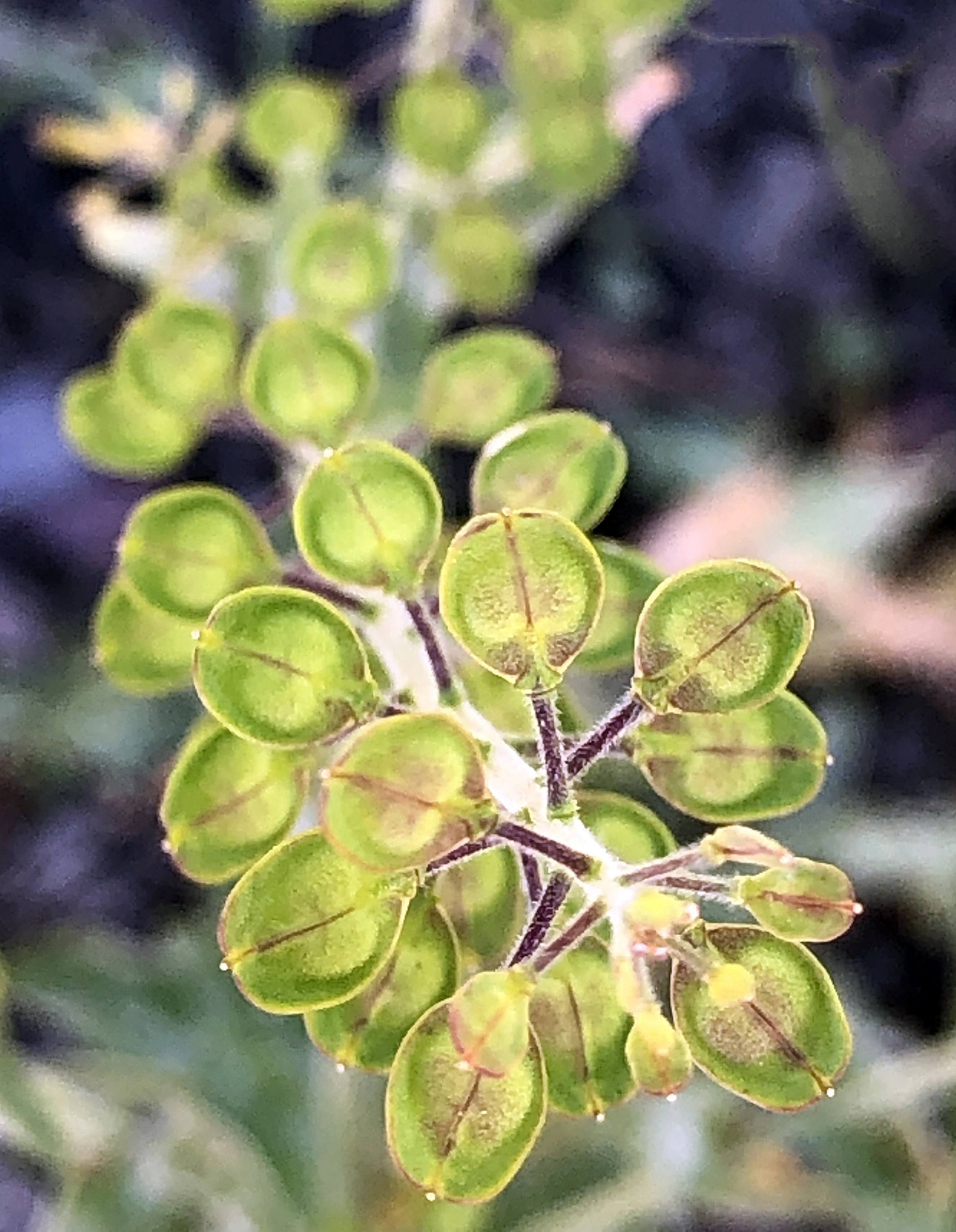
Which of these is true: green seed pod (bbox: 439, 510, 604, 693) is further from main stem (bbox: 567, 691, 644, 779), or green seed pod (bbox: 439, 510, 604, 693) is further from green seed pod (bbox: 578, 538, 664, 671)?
green seed pod (bbox: 578, 538, 664, 671)

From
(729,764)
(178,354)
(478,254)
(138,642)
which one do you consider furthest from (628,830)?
(478,254)

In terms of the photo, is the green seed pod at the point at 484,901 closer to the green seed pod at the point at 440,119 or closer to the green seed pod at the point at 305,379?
the green seed pod at the point at 305,379

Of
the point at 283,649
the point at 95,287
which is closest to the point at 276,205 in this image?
the point at 95,287

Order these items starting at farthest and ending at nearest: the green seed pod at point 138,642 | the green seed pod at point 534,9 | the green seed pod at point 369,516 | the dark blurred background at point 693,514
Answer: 1. the dark blurred background at point 693,514
2. the green seed pod at point 534,9
3. the green seed pod at point 138,642
4. the green seed pod at point 369,516

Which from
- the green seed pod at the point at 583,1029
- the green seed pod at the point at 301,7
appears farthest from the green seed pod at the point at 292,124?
the green seed pod at the point at 583,1029

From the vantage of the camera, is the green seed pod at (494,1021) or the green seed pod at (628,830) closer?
the green seed pod at (494,1021)

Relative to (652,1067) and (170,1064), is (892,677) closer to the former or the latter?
(170,1064)

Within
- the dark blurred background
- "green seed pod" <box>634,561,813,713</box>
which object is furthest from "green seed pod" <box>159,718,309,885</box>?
the dark blurred background
